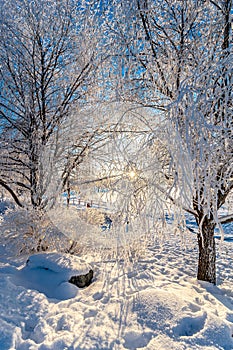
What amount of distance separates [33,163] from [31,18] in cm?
371

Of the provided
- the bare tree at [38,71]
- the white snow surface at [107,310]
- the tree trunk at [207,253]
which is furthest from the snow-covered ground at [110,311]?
the bare tree at [38,71]

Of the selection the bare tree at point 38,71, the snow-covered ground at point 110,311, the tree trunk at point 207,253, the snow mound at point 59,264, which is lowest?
the snow-covered ground at point 110,311

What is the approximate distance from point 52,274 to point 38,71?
5.19m

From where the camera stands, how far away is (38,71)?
648 centimetres

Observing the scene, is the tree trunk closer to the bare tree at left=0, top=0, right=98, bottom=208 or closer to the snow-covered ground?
the snow-covered ground

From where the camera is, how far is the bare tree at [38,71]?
6082 millimetres

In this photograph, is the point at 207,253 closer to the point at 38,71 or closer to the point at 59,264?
the point at 59,264

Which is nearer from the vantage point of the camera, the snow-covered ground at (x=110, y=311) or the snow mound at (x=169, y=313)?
the snow-covered ground at (x=110, y=311)

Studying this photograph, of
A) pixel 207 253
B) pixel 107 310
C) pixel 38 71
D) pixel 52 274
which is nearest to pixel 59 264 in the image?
pixel 52 274

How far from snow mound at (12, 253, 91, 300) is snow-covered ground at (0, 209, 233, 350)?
17 mm

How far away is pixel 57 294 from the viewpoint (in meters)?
4.06

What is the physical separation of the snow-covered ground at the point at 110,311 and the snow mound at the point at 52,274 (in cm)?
2

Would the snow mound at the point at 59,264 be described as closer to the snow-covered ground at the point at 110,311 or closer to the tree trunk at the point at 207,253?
the snow-covered ground at the point at 110,311

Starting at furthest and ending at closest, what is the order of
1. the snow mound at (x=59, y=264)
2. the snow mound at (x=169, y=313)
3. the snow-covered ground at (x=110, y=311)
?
1. the snow mound at (x=59, y=264)
2. the snow mound at (x=169, y=313)
3. the snow-covered ground at (x=110, y=311)
